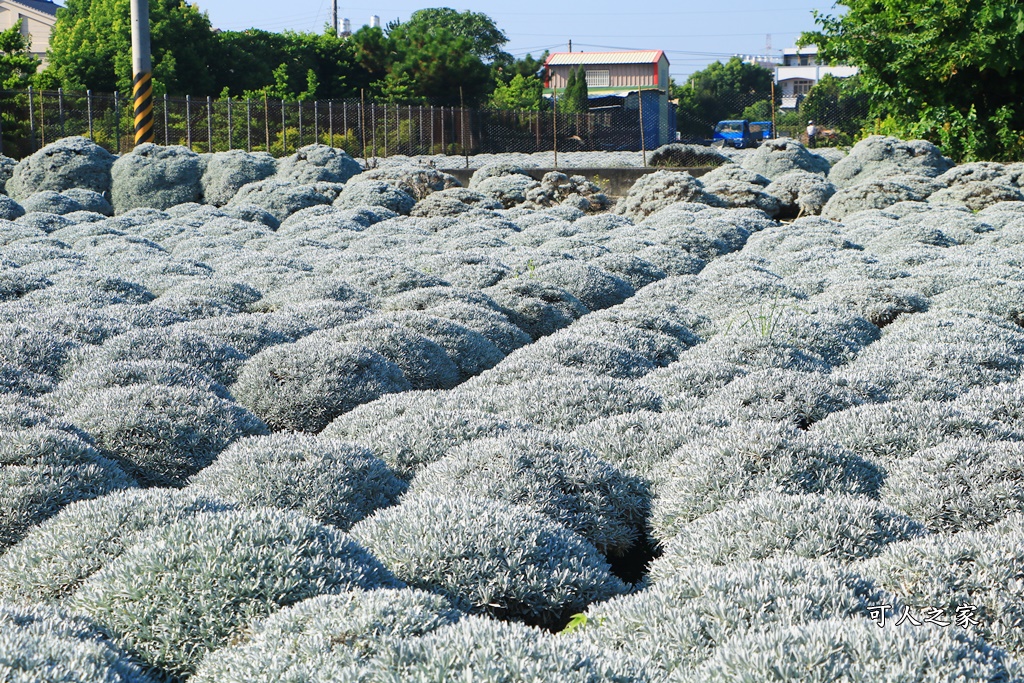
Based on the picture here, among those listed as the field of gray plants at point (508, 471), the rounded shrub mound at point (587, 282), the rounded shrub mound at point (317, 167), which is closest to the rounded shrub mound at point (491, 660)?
the field of gray plants at point (508, 471)

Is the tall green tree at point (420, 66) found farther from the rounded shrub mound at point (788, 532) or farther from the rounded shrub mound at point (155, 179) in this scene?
the rounded shrub mound at point (788, 532)

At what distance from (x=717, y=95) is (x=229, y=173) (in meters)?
69.4

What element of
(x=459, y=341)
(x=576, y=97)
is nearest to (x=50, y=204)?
(x=459, y=341)

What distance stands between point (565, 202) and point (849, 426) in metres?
14.9

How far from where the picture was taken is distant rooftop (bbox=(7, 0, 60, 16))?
210 ft

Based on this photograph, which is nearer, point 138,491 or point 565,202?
point 138,491

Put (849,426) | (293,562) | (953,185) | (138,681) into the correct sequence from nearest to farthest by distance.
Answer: (138,681) → (293,562) → (849,426) → (953,185)

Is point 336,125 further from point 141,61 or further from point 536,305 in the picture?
point 536,305

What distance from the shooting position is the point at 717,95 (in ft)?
277

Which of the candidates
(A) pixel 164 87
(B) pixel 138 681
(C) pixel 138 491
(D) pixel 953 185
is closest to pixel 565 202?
(D) pixel 953 185

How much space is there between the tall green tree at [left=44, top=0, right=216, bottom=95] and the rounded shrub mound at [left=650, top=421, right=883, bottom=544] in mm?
37918

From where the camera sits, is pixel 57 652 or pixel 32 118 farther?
pixel 32 118

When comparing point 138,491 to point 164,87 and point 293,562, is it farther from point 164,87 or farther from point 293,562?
point 164,87

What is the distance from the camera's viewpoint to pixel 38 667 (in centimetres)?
293
